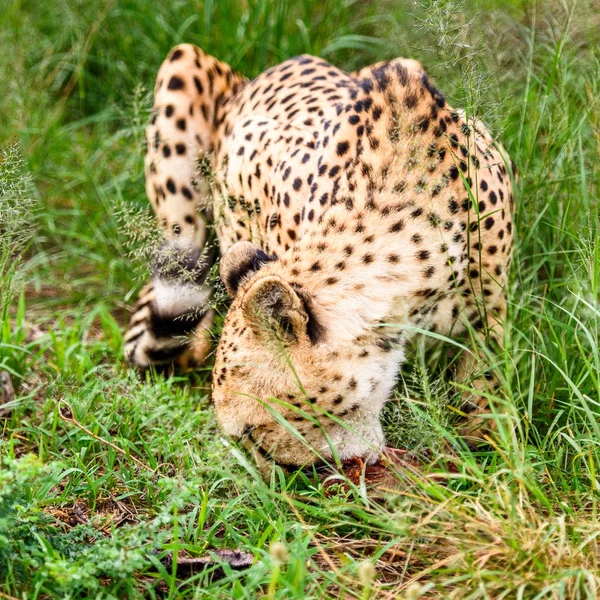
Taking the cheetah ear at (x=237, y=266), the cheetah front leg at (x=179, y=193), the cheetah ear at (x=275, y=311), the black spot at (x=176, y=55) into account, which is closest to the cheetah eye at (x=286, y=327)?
the cheetah ear at (x=275, y=311)

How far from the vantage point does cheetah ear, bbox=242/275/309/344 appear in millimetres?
2463

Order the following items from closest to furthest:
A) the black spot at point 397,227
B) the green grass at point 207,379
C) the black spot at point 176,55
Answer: the green grass at point 207,379 < the black spot at point 397,227 < the black spot at point 176,55

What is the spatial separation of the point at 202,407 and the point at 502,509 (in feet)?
4.50

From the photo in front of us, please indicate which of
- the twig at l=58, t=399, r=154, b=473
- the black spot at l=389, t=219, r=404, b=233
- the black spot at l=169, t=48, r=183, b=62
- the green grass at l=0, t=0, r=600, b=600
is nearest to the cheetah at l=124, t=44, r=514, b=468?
the black spot at l=389, t=219, r=404, b=233

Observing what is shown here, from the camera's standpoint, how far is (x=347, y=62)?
4.98 metres

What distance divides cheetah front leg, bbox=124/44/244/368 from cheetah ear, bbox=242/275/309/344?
102 centimetres

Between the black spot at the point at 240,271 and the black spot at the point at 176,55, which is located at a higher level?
the black spot at the point at 176,55

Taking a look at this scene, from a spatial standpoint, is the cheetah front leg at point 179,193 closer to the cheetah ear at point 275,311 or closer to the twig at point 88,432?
the twig at point 88,432

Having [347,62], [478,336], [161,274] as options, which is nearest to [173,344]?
[161,274]

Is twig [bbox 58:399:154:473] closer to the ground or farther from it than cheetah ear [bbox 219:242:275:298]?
closer to the ground

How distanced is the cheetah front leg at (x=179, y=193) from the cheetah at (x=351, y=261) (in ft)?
0.29

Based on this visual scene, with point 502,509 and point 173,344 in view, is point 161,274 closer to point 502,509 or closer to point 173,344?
point 173,344

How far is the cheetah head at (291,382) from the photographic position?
2520 millimetres

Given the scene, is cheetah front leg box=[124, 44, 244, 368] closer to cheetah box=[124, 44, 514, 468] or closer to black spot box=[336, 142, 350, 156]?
cheetah box=[124, 44, 514, 468]
